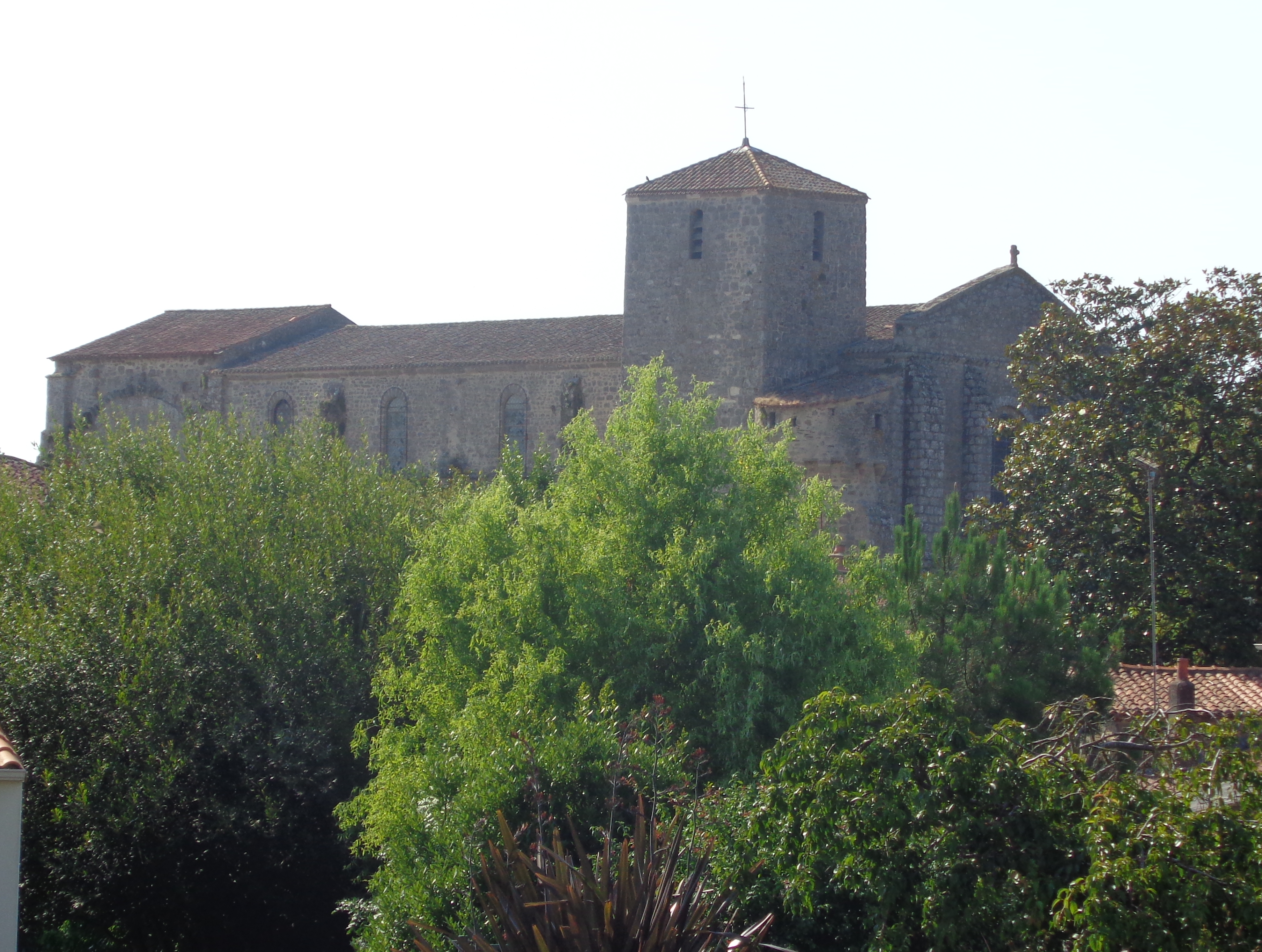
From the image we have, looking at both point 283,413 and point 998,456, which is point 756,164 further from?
point 283,413

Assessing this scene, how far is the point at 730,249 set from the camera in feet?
104

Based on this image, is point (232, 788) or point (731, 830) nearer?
point (731, 830)

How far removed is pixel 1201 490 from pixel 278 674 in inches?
598

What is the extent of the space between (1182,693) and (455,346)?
2088cm

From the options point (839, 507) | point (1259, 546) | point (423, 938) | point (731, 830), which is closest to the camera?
point (731, 830)

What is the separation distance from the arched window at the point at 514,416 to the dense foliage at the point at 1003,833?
82.7 feet

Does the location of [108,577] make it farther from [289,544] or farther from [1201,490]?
[1201,490]

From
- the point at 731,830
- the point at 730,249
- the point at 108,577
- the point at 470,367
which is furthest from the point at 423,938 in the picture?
the point at 470,367

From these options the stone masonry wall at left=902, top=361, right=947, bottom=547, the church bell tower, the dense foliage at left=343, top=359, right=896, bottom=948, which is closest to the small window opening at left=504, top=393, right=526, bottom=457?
the church bell tower

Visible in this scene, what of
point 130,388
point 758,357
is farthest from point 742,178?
point 130,388

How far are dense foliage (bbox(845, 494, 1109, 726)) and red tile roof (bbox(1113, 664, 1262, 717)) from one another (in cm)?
184

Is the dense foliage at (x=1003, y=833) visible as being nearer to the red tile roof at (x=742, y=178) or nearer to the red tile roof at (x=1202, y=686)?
the red tile roof at (x=1202, y=686)

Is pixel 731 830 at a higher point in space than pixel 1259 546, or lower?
lower

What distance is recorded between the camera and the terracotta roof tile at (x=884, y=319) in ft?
106
